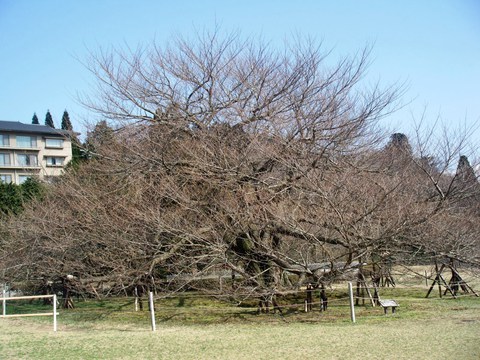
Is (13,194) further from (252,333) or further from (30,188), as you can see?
(252,333)

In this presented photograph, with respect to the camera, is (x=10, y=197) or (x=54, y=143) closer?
(x=10, y=197)

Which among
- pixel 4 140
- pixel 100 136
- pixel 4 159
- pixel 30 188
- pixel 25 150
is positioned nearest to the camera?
pixel 100 136

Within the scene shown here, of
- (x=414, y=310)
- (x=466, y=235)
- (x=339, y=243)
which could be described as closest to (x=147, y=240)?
(x=339, y=243)

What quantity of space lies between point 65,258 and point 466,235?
10.9 metres

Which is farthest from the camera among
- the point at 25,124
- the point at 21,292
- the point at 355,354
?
the point at 25,124

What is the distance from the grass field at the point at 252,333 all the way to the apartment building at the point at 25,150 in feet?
96.5

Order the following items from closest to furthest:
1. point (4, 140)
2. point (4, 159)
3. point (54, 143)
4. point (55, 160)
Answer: point (4, 140) < point (4, 159) < point (54, 143) < point (55, 160)

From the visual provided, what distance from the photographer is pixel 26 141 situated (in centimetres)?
4216

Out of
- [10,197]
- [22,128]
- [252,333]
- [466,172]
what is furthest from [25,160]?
[466,172]

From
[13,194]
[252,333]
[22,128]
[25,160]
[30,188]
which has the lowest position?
[252,333]

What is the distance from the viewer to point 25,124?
43.9m

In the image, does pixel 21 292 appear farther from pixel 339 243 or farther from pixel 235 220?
pixel 339 243

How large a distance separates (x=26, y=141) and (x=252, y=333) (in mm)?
37369

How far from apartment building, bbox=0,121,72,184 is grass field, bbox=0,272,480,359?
96.5 feet
